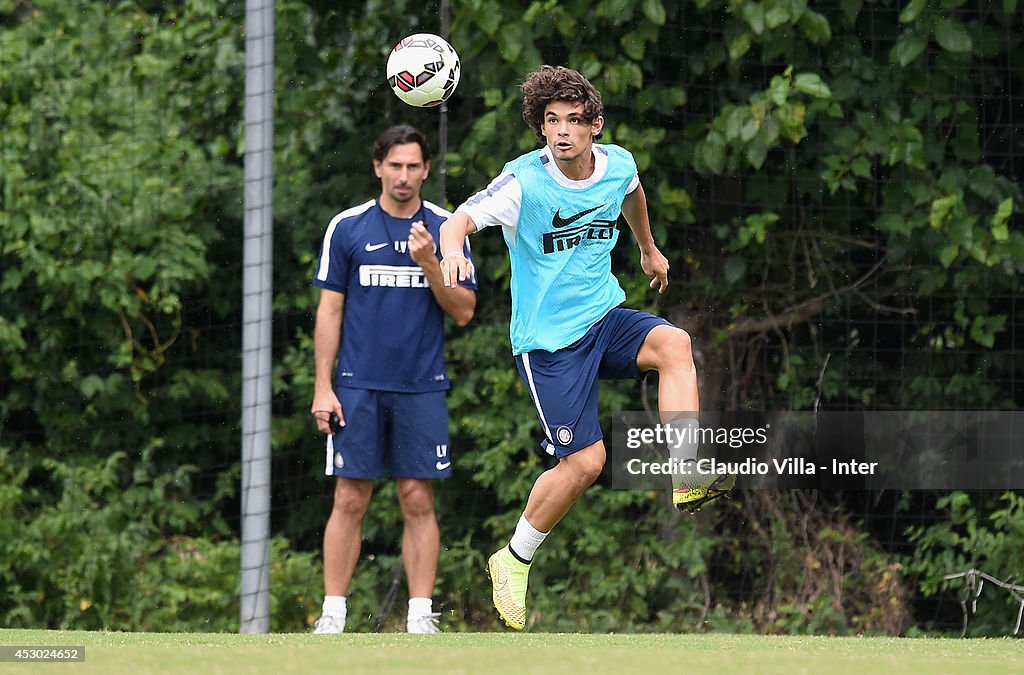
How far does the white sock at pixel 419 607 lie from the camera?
6125 mm

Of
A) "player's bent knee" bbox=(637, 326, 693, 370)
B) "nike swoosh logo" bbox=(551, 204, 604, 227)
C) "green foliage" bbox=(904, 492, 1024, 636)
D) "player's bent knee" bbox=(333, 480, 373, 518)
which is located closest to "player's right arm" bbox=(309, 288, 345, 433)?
"player's bent knee" bbox=(333, 480, 373, 518)

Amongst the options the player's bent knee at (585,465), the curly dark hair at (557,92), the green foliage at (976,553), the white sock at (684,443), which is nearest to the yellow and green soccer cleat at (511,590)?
the player's bent knee at (585,465)

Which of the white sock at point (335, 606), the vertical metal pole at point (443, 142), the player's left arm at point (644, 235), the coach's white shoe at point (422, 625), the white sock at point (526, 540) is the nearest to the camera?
the white sock at point (526, 540)

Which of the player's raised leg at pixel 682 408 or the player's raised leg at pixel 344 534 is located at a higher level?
the player's raised leg at pixel 682 408

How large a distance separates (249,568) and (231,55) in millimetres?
2772

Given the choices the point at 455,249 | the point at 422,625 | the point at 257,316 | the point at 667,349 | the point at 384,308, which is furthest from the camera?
the point at 257,316

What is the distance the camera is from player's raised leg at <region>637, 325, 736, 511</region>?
5.09m

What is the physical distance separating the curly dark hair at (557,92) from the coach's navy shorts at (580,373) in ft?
2.44

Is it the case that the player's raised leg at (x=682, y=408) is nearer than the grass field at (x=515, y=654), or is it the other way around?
the grass field at (x=515, y=654)

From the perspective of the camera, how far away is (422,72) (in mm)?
6109

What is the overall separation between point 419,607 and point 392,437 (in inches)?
27.7

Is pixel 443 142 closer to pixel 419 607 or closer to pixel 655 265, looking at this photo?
pixel 655 265

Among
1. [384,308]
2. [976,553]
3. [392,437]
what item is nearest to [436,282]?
[384,308]

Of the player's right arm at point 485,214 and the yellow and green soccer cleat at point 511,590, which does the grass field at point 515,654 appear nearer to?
the yellow and green soccer cleat at point 511,590
